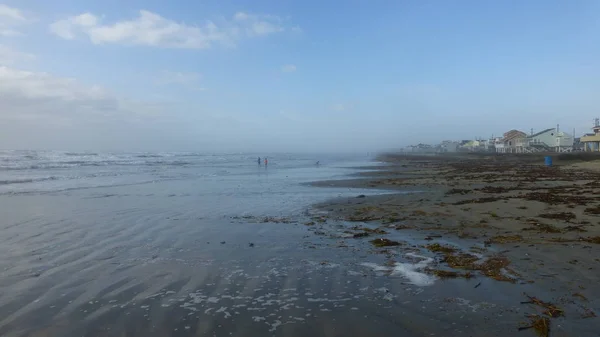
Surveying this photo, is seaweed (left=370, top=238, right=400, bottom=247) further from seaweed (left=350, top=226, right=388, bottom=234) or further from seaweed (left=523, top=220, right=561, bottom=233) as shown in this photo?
seaweed (left=523, top=220, right=561, bottom=233)

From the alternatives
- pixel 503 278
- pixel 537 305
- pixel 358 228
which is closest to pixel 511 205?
pixel 358 228

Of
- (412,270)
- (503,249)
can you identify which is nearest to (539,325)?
(412,270)

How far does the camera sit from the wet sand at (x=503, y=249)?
4781 millimetres

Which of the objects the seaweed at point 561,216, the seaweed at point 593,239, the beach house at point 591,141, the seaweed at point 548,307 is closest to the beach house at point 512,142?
the beach house at point 591,141

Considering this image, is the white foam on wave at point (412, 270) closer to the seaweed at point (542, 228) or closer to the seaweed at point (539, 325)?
the seaweed at point (539, 325)

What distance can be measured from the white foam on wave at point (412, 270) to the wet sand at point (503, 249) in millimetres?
89

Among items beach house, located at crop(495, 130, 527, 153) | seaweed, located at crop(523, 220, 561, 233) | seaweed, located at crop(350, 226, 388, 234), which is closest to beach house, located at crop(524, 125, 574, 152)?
beach house, located at crop(495, 130, 527, 153)

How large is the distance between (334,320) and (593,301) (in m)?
3.45

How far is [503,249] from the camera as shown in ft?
25.8

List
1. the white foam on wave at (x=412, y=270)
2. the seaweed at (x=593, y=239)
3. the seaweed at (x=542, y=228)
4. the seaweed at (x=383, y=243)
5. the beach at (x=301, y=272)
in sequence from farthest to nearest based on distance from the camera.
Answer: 1. the seaweed at (x=542, y=228)
2. the seaweed at (x=383, y=243)
3. the seaweed at (x=593, y=239)
4. the white foam on wave at (x=412, y=270)
5. the beach at (x=301, y=272)

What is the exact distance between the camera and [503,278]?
607 cm

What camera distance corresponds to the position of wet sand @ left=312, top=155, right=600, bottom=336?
15.7ft

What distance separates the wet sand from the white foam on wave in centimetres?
9

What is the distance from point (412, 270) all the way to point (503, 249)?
2.54 metres
